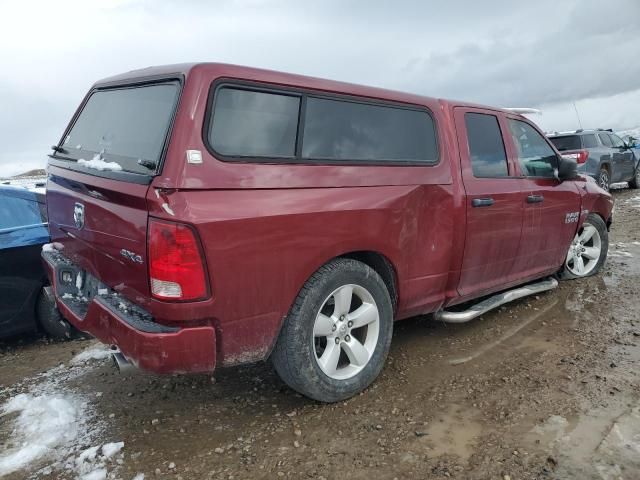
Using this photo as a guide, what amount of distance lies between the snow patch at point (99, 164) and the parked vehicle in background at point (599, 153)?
10231mm

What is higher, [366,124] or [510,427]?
[366,124]

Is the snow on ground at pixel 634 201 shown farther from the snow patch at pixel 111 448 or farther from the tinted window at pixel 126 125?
the snow patch at pixel 111 448

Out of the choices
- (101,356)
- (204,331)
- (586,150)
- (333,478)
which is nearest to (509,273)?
(333,478)

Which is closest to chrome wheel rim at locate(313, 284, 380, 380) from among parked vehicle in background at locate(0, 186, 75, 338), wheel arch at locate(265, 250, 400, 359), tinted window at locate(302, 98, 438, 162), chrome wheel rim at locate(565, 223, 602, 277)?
wheel arch at locate(265, 250, 400, 359)

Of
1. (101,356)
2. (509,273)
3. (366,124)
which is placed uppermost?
(366,124)

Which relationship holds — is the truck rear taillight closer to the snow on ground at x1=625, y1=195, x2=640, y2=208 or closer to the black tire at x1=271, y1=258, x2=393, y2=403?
the black tire at x1=271, y1=258, x2=393, y2=403

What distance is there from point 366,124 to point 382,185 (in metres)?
0.40

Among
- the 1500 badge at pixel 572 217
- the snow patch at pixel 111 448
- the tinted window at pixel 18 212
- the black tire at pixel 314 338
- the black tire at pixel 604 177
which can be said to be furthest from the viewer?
the black tire at pixel 604 177

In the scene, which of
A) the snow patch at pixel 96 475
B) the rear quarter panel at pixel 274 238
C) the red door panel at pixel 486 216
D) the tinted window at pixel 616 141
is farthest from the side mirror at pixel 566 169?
the tinted window at pixel 616 141

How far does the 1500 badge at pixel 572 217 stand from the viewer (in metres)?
4.73

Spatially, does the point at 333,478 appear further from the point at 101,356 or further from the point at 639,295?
the point at 639,295

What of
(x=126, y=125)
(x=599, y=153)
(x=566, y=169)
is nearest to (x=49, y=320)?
(x=126, y=125)

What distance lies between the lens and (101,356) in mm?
4016

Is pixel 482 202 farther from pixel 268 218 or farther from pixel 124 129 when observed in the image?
pixel 124 129
